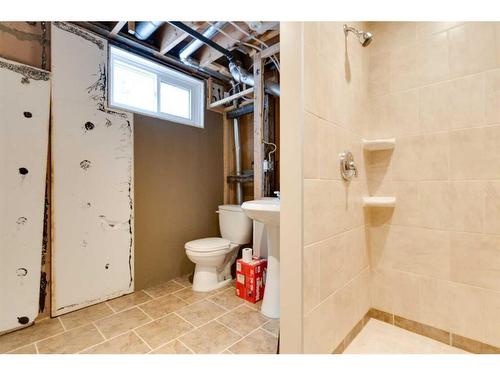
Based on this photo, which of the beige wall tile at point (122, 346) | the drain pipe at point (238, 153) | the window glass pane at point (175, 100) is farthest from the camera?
the drain pipe at point (238, 153)

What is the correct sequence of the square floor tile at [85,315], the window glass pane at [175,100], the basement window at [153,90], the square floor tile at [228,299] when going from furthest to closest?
the window glass pane at [175,100], the basement window at [153,90], the square floor tile at [228,299], the square floor tile at [85,315]

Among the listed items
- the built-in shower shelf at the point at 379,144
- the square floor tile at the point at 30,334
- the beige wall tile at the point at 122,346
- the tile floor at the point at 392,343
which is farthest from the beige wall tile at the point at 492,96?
the square floor tile at the point at 30,334

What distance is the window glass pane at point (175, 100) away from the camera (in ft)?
7.81

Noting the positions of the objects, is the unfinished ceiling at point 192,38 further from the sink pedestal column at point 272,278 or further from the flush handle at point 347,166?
the sink pedestal column at point 272,278

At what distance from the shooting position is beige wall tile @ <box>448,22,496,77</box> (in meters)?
1.13

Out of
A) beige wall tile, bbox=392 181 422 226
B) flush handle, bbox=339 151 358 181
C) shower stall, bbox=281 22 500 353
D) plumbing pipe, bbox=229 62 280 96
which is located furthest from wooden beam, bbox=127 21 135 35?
beige wall tile, bbox=392 181 422 226

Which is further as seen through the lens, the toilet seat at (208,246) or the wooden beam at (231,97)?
the wooden beam at (231,97)

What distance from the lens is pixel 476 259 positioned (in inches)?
46.0

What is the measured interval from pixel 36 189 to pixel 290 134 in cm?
174

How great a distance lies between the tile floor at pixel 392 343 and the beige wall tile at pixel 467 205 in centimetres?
64

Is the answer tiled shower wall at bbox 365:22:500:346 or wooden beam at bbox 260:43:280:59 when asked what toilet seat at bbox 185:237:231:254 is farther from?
wooden beam at bbox 260:43:280:59

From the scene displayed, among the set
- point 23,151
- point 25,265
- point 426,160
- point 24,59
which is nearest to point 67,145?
point 23,151

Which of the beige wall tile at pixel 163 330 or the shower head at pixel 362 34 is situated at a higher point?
the shower head at pixel 362 34

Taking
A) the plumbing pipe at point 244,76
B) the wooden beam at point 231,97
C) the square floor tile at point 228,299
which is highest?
the plumbing pipe at point 244,76
